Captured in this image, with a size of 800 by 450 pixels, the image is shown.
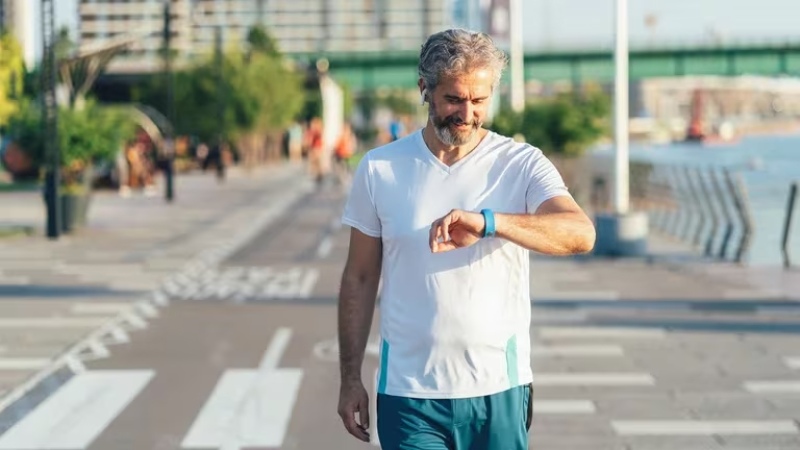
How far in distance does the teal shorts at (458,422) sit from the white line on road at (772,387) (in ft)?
20.6

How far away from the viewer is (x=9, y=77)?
54.0m

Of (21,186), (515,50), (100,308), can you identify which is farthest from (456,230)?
(21,186)

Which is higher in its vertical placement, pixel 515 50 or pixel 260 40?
pixel 260 40

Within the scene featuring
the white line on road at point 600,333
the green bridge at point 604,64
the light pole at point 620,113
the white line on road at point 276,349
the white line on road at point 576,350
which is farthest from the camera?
the green bridge at point 604,64

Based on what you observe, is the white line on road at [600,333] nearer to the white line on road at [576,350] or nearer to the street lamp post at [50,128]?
the white line on road at [576,350]

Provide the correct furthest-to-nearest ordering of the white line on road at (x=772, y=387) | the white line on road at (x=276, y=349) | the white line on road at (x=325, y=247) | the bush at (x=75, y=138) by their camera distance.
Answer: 1. the bush at (x=75, y=138)
2. the white line on road at (x=325, y=247)
3. the white line on road at (x=276, y=349)
4. the white line on road at (x=772, y=387)

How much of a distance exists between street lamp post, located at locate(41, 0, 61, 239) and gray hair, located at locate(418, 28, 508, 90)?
21.4m

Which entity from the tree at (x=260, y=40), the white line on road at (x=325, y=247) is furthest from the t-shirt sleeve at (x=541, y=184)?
the tree at (x=260, y=40)

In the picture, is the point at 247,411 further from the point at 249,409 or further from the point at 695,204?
the point at 695,204

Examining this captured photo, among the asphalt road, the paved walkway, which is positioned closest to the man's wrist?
the asphalt road

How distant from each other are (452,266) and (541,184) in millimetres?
325

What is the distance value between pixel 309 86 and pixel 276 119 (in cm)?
2428

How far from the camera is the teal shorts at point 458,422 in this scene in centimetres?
398

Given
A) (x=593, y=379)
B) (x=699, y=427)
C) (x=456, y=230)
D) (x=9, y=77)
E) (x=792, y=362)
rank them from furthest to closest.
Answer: (x=9, y=77), (x=792, y=362), (x=593, y=379), (x=699, y=427), (x=456, y=230)
